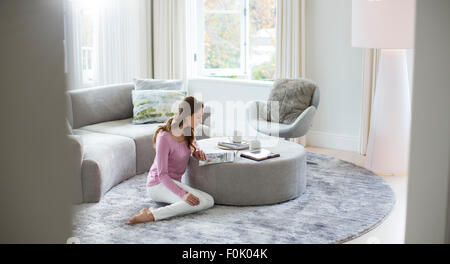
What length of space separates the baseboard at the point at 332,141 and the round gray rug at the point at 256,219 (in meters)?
1.35

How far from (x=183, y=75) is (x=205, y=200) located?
11.5 ft

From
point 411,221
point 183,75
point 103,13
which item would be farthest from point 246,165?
point 103,13

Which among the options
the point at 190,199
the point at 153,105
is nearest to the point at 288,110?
the point at 153,105

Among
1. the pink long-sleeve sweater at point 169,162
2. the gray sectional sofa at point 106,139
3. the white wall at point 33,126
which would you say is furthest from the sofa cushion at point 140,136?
the white wall at point 33,126

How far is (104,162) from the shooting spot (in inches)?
161

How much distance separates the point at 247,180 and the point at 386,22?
190 cm

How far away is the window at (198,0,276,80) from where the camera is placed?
22.0ft

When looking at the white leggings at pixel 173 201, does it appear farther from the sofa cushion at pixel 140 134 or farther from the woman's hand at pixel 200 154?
the sofa cushion at pixel 140 134

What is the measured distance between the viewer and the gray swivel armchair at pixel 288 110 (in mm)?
4992
